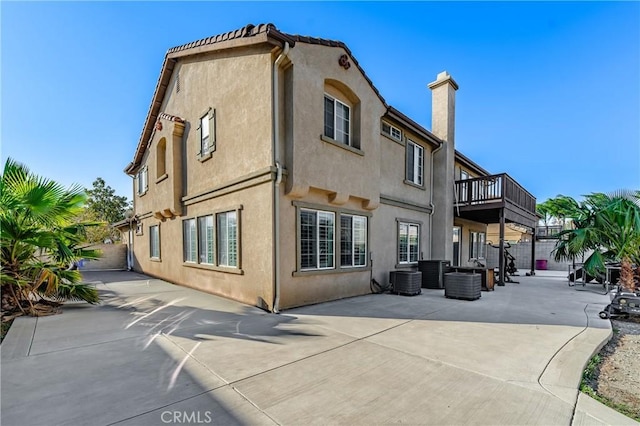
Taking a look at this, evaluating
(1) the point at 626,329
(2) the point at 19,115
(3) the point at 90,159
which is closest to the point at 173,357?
(2) the point at 19,115

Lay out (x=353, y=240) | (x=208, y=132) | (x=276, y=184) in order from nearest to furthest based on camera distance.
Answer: (x=276, y=184), (x=353, y=240), (x=208, y=132)

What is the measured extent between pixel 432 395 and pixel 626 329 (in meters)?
6.49

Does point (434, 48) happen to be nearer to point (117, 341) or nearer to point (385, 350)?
point (385, 350)

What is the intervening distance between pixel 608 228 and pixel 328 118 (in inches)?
364

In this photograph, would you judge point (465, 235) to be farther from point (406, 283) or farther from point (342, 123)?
point (342, 123)

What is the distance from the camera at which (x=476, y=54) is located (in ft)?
43.0

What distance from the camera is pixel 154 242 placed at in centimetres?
1552

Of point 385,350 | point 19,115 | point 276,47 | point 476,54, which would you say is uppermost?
point 476,54

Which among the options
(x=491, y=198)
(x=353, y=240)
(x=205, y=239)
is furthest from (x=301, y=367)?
(x=491, y=198)

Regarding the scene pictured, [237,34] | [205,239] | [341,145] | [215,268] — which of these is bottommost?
[215,268]

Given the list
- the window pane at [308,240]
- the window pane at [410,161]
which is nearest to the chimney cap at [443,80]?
the window pane at [410,161]

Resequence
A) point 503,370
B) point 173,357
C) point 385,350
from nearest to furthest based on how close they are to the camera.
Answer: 1. point 503,370
2. point 173,357
3. point 385,350

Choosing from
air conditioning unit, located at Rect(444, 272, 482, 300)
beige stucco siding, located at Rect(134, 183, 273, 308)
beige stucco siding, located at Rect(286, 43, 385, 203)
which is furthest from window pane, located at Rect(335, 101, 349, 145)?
air conditioning unit, located at Rect(444, 272, 482, 300)

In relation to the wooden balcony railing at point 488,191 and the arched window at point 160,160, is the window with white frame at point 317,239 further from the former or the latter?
the arched window at point 160,160
